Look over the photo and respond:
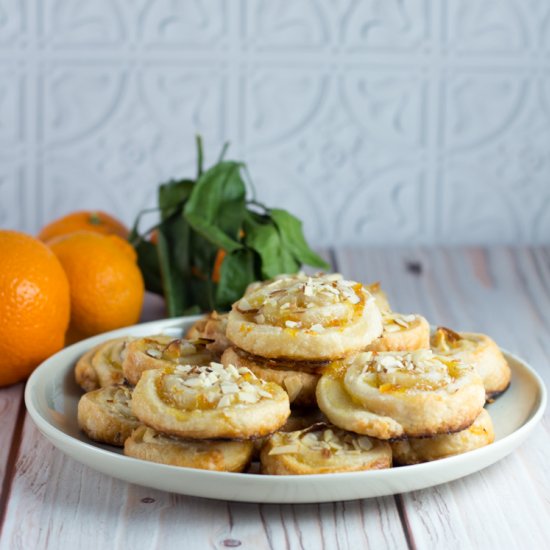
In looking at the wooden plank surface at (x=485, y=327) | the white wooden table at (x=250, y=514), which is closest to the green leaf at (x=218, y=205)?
the wooden plank surface at (x=485, y=327)

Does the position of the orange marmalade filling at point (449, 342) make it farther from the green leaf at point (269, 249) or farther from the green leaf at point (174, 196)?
the green leaf at point (174, 196)

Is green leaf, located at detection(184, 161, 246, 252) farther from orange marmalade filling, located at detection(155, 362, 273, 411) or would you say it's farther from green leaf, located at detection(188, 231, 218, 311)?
orange marmalade filling, located at detection(155, 362, 273, 411)

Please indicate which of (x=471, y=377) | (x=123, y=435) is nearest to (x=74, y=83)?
(x=123, y=435)

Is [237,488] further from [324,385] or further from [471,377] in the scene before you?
[471,377]

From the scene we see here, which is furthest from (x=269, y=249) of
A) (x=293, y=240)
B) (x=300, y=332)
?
(x=300, y=332)

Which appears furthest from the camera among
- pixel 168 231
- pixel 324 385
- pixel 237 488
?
pixel 168 231

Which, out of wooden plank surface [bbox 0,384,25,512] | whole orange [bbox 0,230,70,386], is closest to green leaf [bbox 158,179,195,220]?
whole orange [bbox 0,230,70,386]
